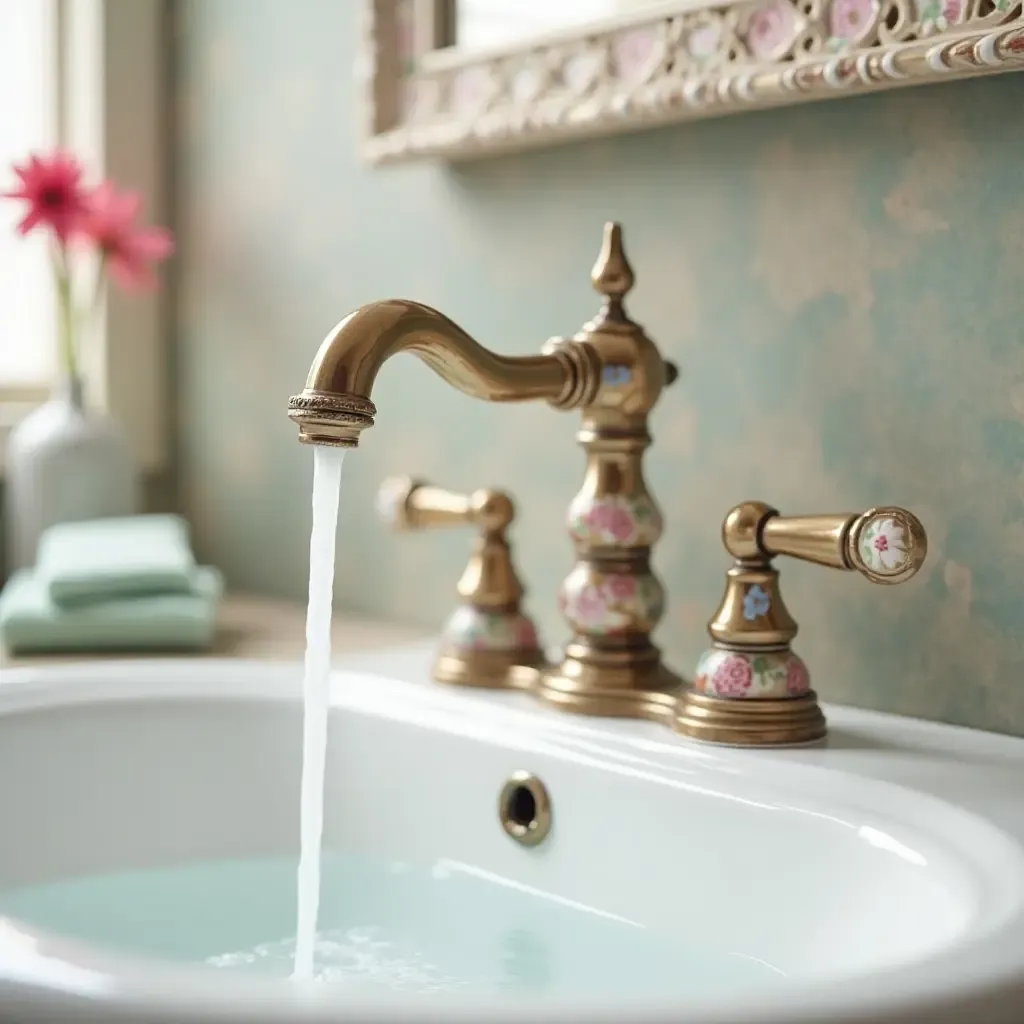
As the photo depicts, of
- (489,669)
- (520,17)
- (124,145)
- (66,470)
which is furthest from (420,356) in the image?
(124,145)

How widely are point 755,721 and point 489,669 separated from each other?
0.65ft

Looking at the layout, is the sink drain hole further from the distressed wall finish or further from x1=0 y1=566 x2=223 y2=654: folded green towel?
x1=0 y1=566 x2=223 y2=654: folded green towel

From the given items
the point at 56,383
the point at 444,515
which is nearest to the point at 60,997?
the point at 444,515

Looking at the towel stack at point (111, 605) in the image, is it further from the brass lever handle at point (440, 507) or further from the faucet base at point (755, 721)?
the faucet base at point (755, 721)

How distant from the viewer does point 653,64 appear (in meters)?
0.92

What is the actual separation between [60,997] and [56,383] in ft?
3.47

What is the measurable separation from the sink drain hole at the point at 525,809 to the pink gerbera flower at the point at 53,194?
68 centimetres

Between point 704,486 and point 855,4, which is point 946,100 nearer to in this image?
point 855,4

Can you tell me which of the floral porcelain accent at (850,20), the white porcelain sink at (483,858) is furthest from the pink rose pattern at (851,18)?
the white porcelain sink at (483,858)

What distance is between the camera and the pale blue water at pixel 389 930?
2.35 feet

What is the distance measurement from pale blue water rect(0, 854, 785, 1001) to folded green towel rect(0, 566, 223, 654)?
202 mm

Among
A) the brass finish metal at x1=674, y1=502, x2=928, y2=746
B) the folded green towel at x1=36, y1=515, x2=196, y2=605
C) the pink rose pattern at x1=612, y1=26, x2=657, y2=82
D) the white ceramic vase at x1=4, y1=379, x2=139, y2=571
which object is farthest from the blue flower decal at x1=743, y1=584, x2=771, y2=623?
the white ceramic vase at x1=4, y1=379, x2=139, y2=571

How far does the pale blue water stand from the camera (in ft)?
2.35

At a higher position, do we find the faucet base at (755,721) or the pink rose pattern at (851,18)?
the pink rose pattern at (851,18)
